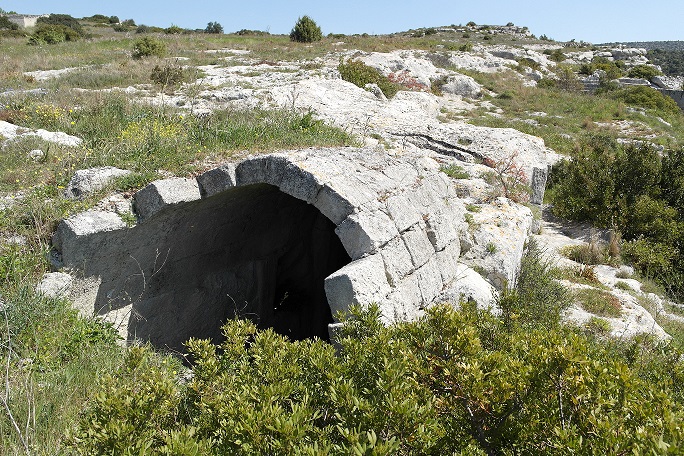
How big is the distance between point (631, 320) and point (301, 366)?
657 cm

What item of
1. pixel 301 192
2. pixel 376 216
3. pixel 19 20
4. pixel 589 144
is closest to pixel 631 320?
pixel 376 216

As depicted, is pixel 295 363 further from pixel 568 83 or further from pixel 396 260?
pixel 568 83

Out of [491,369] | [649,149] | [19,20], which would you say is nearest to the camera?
[491,369]

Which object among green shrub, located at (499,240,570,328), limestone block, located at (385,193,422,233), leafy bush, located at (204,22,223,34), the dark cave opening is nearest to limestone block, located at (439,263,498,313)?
green shrub, located at (499,240,570,328)

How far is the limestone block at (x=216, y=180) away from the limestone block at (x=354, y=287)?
2.00 meters

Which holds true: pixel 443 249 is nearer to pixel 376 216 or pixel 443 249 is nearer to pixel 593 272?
pixel 376 216

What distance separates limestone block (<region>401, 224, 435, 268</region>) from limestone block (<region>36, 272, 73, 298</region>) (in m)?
3.99

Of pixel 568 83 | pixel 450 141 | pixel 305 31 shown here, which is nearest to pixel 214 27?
pixel 305 31

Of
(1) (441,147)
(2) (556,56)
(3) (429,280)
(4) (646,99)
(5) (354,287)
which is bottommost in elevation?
(3) (429,280)

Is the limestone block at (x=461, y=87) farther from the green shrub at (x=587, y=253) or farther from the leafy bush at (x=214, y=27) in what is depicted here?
the leafy bush at (x=214, y=27)

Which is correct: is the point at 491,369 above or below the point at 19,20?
below

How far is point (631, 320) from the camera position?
7.67m

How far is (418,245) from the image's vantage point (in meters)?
6.05

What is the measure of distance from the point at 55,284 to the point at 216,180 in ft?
7.19
